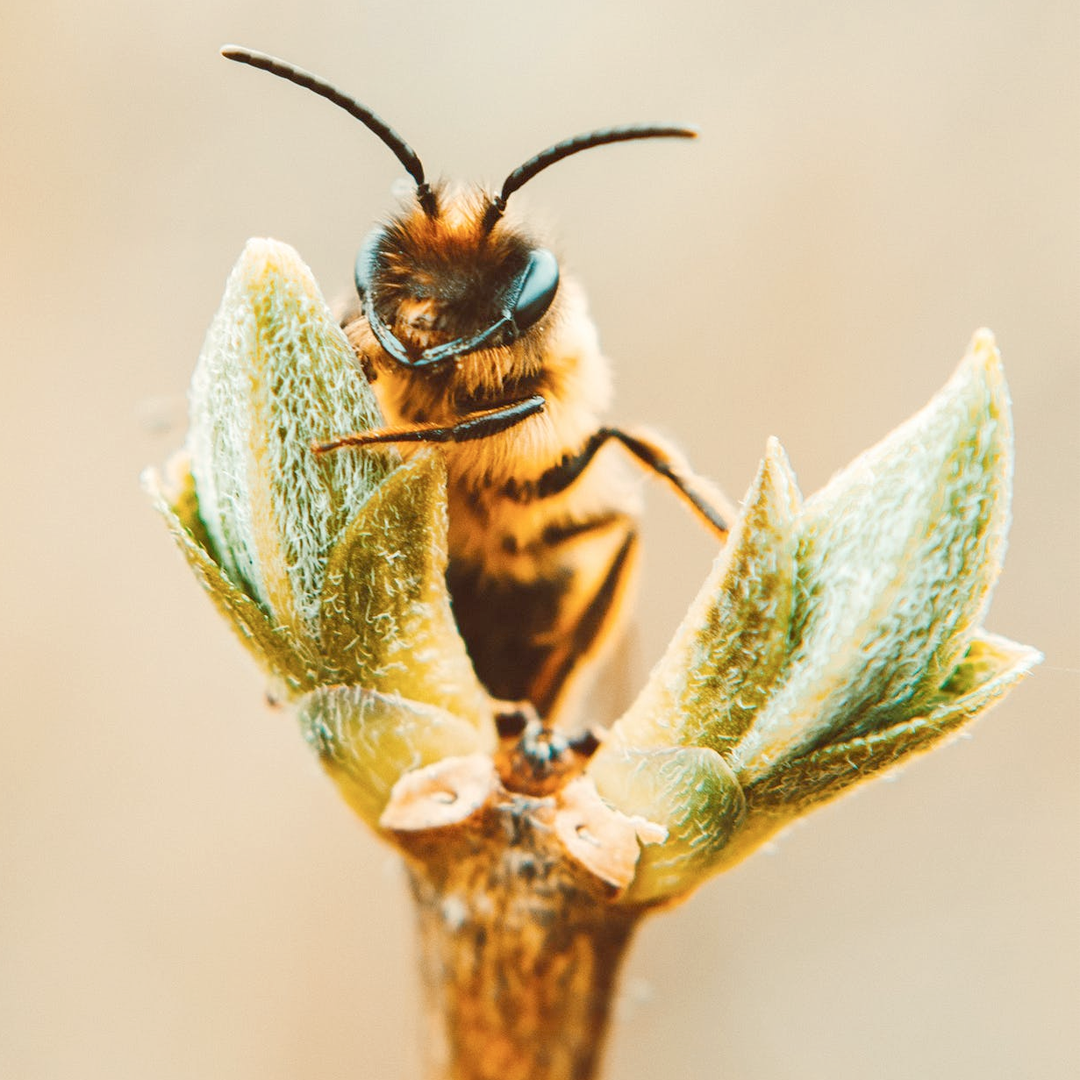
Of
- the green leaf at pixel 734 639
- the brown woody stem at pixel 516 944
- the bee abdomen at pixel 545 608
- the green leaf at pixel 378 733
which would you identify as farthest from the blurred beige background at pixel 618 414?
the green leaf at pixel 734 639

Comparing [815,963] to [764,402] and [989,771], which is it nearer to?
[989,771]

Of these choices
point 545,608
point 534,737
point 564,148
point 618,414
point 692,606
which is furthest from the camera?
point 618,414

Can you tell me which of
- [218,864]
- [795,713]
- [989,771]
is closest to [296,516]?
[795,713]

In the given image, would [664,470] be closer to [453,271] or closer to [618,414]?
[453,271]

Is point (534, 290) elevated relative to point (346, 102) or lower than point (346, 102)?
lower

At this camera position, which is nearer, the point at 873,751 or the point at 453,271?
the point at 873,751

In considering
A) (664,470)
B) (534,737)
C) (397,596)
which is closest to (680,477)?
(664,470)

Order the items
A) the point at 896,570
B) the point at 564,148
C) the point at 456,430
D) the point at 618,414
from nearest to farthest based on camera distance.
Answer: the point at 896,570
the point at 456,430
the point at 564,148
the point at 618,414

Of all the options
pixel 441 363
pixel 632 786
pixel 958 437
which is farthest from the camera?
pixel 441 363
